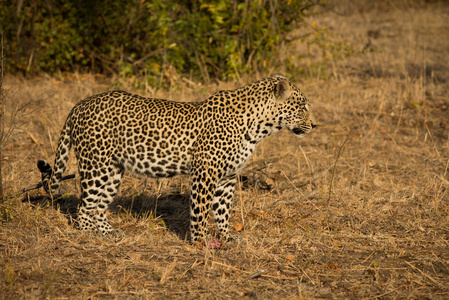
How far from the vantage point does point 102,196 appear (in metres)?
6.81

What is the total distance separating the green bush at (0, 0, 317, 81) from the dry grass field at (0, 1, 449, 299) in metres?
0.78

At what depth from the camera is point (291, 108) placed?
6391mm

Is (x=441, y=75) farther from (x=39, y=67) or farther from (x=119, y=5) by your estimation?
(x=39, y=67)

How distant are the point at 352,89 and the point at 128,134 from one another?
25.6ft

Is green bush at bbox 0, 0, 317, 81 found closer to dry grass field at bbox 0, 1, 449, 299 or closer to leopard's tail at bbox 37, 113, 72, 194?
dry grass field at bbox 0, 1, 449, 299

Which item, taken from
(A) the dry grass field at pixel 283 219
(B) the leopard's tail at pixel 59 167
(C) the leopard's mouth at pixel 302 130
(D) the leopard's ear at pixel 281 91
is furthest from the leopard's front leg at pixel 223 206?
(B) the leopard's tail at pixel 59 167

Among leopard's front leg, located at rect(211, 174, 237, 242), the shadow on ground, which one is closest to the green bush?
the shadow on ground

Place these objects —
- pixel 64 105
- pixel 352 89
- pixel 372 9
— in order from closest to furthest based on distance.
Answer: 1. pixel 64 105
2. pixel 352 89
3. pixel 372 9

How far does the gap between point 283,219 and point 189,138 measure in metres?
1.77

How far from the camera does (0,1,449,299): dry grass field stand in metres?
5.28

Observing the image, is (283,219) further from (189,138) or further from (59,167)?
(59,167)

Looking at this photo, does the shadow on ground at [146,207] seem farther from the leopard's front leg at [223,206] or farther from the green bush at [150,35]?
the green bush at [150,35]

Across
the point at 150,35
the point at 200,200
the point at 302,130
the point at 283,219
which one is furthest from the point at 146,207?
the point at 150,35

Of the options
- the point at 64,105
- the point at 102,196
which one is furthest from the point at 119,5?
the point at 102,196
